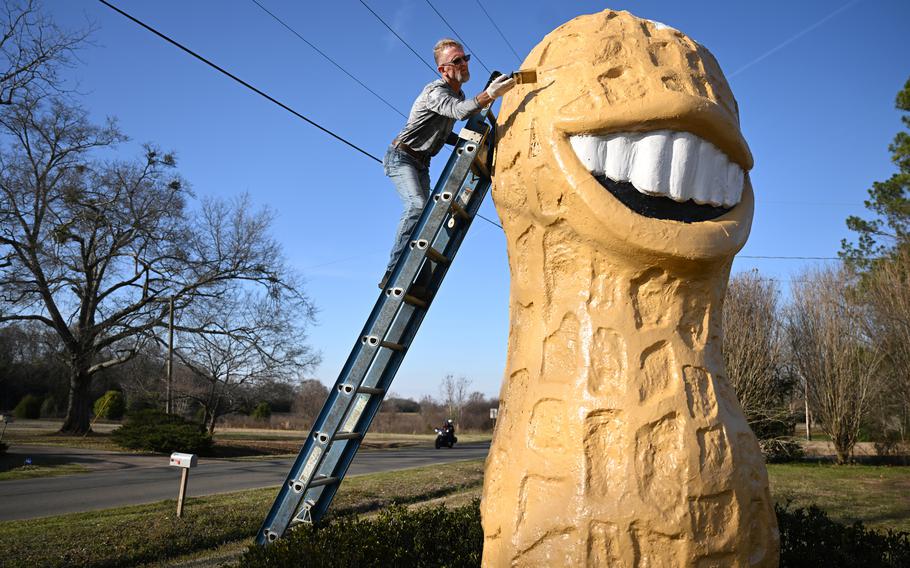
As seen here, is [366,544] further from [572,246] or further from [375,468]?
[375,468]

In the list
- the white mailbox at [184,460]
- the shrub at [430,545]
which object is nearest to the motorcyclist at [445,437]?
the white mailbox at [184,460]

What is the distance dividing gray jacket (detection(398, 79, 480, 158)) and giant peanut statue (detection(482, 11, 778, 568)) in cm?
79

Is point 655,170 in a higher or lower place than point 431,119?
lower

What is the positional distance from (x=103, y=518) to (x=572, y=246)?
7972 millimetres

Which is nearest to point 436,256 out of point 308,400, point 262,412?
point 262,412

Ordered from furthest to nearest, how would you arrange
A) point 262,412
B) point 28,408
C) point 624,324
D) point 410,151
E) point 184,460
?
1. point 262,412
2. point 28,408
3. point 184,460
4. point 410,151
5. point 624,324

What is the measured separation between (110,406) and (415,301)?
115 ft

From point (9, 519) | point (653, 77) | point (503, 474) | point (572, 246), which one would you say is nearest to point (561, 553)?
point (503, 474)

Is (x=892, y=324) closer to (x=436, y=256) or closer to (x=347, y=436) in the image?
(x=436, y=256)

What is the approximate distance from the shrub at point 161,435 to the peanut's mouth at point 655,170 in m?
18.0

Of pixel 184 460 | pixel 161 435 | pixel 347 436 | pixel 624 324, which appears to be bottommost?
pixel 161 435

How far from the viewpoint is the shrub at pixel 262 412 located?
137ft

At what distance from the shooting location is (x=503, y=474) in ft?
11.5

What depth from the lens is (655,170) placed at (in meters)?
3.44
